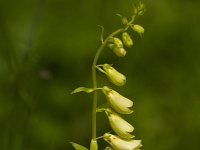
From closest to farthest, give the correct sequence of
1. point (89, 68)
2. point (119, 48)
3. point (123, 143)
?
point (119, 48) → point (123, 143) → point (89, 68)

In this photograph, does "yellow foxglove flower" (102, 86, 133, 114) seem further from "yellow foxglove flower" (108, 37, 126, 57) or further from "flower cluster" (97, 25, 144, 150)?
"yellow foxglove flower" (108, 37, 126, 57)

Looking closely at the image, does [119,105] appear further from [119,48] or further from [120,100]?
[119,48]

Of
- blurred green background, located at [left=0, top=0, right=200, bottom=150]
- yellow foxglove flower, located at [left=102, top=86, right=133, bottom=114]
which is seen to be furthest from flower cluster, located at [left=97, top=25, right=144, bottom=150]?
blurred green background, located at [left=0, top=0, right=200, bottom=150]

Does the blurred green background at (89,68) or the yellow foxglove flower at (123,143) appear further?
the blurred green background at (89,68)

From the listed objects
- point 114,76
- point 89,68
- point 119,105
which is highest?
point 89,68

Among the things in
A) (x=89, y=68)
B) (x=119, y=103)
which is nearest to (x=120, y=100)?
(x=119, y=103)

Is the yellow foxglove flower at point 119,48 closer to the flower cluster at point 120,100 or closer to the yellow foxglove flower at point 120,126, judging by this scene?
the flower cluster at point 120,100

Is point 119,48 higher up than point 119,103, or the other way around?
point 119,48

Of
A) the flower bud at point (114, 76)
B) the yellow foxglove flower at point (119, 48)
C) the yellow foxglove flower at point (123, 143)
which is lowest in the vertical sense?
the yellow foxglove flower at point (123, 143)

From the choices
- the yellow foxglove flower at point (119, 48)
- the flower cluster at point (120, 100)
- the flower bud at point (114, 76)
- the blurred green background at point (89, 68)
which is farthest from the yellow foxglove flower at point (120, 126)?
the blurred green background at point (89, 68)

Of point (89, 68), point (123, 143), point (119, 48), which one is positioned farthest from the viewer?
point (89, 68)
